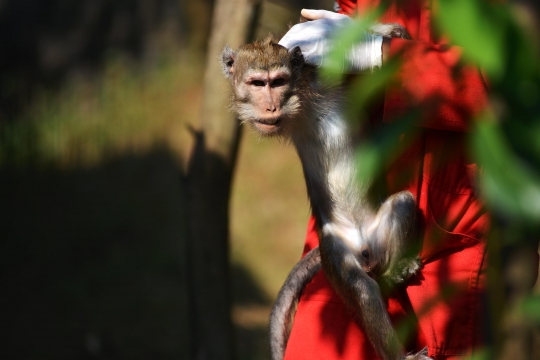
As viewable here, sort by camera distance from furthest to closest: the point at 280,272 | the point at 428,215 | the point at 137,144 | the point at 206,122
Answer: the point at 137,144
the point at 280,272
the point at 206,122
the point at 428,215

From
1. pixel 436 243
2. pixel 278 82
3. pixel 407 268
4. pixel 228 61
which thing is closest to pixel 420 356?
pixel 407 268

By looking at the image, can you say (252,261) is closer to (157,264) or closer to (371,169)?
(157,264)

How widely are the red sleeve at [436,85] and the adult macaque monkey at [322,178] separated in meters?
0.75

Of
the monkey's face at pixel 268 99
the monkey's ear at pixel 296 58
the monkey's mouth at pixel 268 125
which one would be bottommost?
the monkey's mouth at pixel 268 125

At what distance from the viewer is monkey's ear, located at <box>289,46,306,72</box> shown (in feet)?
11.9

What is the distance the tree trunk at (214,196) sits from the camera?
5.09 metres

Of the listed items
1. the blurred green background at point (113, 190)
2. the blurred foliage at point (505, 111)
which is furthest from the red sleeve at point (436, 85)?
the blurred green background at point (113, 190)

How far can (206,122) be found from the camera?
523 cm

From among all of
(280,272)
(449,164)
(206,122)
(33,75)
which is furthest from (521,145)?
(33,75)

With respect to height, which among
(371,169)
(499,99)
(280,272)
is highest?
(499,99)

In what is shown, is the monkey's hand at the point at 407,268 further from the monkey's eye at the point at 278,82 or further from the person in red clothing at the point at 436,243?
the monkey's eye at the point at 278,82

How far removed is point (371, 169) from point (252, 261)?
31.8 feet

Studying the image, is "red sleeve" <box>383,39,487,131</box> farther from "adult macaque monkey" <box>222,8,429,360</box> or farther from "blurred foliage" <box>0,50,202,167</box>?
"blurred foliage" <box>0,50,202,167</box>

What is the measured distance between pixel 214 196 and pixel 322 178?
1609 millimetres
